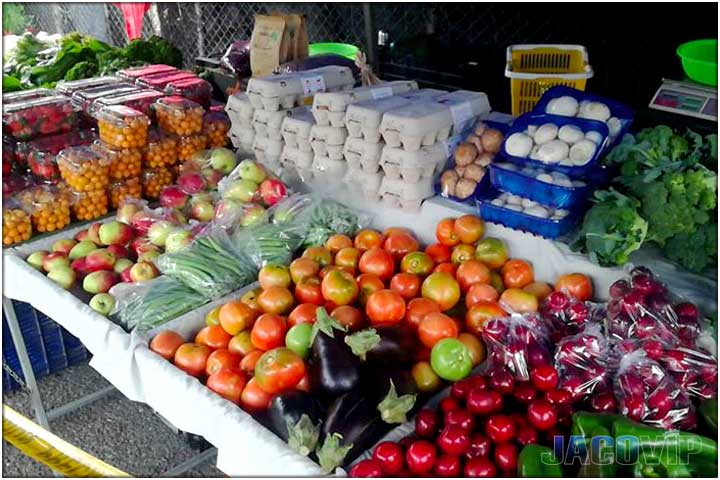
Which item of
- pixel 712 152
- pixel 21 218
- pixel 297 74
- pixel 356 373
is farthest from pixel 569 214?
pixel 21 218

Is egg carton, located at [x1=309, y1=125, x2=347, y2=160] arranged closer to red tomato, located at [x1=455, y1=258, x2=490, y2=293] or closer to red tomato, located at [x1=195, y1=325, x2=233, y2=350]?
red tomato, located at [x1=455, y1=258, x2=490, y2=293]

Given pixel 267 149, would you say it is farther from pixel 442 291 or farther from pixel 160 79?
pixel 442 291

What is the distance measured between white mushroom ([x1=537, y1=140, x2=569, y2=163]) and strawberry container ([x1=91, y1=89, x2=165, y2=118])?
→ 2000mm

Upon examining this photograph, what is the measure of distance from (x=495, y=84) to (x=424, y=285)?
95.0 inches

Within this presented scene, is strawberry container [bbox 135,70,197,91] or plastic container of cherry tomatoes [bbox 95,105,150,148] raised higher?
strawberry container [bbox 135,70,197,91]

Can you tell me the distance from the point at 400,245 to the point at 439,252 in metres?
0.15

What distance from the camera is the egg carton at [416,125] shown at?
2408mm

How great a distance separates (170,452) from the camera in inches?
112

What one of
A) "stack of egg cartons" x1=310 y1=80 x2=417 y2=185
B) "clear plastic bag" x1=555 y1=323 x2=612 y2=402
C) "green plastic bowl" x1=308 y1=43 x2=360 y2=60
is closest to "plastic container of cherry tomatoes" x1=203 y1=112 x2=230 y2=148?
"stack of egg cartons" x1=310 y1=80 x2=417 y2=185

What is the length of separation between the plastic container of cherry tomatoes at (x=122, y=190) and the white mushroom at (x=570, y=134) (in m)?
1.93

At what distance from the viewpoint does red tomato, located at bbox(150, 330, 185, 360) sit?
2.00m

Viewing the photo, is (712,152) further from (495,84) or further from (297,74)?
(495,84)

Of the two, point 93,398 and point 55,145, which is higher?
point 55,145

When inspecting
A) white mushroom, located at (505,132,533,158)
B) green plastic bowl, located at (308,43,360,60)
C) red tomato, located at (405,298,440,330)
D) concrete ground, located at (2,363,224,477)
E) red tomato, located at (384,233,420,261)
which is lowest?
concrete ground, located at (2,363,224,477)
